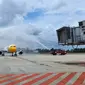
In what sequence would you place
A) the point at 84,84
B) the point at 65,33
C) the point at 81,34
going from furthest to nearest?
the point at 65,33, the point at 81,34, the point at 84,84

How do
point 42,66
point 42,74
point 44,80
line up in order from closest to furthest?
point 44,80 → point 42,74 → point 42,66

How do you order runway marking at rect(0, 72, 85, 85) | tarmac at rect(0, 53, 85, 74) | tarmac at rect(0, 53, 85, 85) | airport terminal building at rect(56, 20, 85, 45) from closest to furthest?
runway marking at rect(0, 72, 85, 85) → tarmac at rect(0, 53, 85, 85) → tarmac at rect(0, 53, 85, 74) → airport terminal building at rect(56, 20, 85, 45)

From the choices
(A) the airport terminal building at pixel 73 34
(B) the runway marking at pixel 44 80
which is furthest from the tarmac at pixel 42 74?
(A) the airport terminal building at pixel 73 34

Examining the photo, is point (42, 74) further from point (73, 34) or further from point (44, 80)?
point (73, 34)

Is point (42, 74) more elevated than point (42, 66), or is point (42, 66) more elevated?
point (42, 66)

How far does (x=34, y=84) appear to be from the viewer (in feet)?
52.2

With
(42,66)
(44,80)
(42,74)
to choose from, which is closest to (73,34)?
(42,66)

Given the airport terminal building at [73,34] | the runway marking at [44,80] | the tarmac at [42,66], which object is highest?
the airport terminal building at [73,34]

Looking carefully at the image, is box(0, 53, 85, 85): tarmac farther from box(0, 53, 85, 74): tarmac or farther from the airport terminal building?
the airport terminal building

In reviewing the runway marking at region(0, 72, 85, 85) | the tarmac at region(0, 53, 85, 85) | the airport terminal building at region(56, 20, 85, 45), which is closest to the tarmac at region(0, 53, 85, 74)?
the tarmac at region(0, 53, 85, 85)

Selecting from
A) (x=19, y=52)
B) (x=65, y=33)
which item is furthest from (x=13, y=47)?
(x=65, y=33)

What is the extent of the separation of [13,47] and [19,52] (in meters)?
13.2

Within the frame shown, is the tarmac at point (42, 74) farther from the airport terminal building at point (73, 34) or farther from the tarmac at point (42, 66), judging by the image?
the airport terminal building at point (73, 34)

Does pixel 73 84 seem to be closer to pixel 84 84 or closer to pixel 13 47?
pixel 84 84
